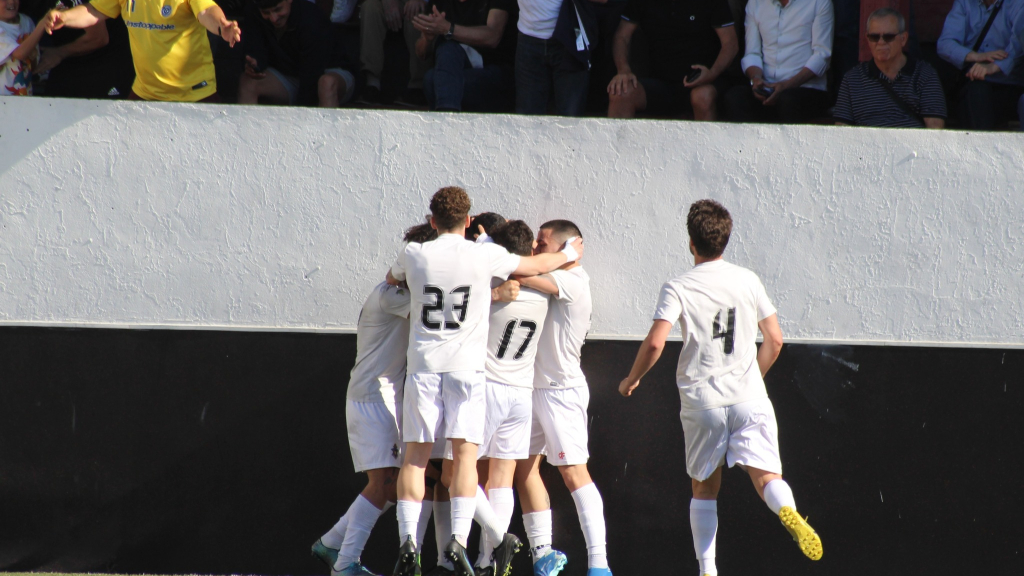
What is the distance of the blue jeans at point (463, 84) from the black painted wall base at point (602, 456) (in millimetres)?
1895

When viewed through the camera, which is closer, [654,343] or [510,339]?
[654,343]

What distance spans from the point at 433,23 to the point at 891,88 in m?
2.99

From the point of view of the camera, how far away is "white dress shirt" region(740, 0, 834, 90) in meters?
5.98

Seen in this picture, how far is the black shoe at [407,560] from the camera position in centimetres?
388

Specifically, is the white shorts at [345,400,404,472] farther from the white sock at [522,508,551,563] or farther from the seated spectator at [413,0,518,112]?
the seated spectator at [413,0,518,112]

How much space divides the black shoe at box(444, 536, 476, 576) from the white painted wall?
147 centimetres

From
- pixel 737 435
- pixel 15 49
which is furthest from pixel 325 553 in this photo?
pixel 15 49

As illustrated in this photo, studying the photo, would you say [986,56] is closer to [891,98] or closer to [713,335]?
[891,98]

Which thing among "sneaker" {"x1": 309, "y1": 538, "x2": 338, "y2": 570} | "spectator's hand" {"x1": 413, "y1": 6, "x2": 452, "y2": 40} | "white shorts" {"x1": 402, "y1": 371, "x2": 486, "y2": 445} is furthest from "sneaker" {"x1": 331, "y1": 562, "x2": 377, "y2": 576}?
"spectator's hand" {"x1": 413, "y1": 6, "x2": 452, "y2": 40}

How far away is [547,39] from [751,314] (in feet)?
8.45

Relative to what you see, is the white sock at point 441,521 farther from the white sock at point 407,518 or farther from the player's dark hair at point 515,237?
the player's dark hair at point 515,237

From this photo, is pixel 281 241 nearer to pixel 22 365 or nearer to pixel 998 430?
pixel 22 365

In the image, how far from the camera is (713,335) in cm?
404

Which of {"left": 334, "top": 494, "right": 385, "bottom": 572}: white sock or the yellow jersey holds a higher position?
the yellow jersey
